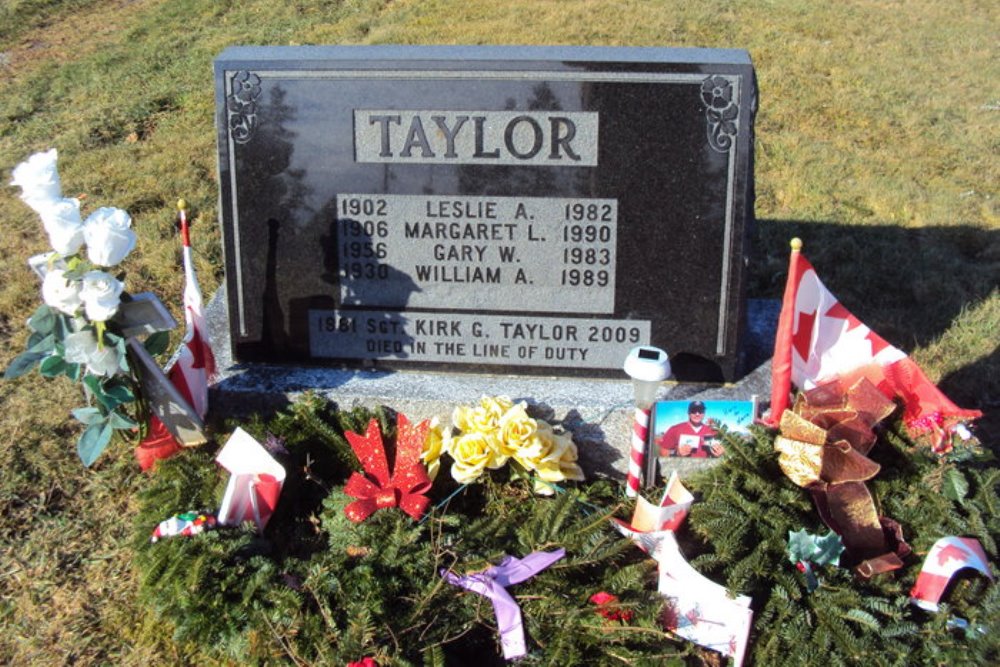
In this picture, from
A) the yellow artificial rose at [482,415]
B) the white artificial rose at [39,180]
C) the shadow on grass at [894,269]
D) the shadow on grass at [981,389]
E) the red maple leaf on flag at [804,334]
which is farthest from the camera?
the shadow on grass at [894,269]

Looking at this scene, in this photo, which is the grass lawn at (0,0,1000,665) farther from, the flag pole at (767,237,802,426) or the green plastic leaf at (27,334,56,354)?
the flag pole at (767,237,802,426)

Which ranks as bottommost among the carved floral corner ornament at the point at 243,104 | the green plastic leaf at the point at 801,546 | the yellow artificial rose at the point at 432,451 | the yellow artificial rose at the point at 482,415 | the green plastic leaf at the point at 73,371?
the green plastic leaf at the point at 801,546

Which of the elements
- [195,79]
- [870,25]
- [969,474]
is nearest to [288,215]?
[969,474]

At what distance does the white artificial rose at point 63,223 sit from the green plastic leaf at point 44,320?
0.23 meters

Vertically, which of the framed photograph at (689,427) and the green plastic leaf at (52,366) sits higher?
the green plastic leaf at (52,366)

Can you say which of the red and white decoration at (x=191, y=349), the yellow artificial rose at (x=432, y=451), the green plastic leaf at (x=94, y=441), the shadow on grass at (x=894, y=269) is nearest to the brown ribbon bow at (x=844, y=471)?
the yellow artificial rose at (x=432, y=451)

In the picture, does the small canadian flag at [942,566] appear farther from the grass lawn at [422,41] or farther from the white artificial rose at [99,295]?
the white artificial rose at [99,295]

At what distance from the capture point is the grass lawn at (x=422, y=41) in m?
4.26

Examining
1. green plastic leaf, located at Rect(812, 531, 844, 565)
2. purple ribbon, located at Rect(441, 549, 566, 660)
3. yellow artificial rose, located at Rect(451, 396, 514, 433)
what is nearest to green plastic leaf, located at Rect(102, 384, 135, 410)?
yellow artificial rose, located at Rect(451, 396, 514, 433)

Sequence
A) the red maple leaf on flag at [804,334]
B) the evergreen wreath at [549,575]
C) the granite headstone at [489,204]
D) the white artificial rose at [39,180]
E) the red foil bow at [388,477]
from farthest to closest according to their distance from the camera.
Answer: the red maple leaf on flag at [804,334]
the granite headstone at [489,204]
the red foil bow at [388,477]
the white artificial rose at [39,180]
the evergreen wreath at [549,575]

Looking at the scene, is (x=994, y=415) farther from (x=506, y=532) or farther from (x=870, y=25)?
(x=870, y=25)

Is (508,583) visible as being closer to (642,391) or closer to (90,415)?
(642,391)

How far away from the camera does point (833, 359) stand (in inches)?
177

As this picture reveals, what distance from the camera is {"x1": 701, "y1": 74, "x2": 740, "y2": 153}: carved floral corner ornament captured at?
424 cm
